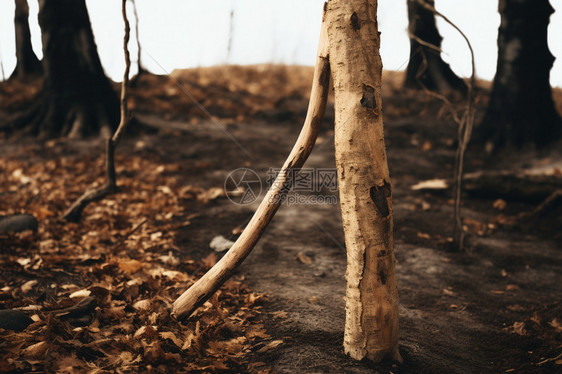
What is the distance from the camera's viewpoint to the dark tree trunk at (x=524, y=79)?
6.41 m

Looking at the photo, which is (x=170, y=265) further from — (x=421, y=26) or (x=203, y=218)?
(x=421, y=26)

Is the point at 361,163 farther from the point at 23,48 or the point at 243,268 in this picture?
the point at 23,48

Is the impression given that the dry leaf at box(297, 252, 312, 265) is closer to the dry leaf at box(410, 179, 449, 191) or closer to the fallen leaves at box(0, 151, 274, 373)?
the fallen leaves at box(0, 151, 274, 373)

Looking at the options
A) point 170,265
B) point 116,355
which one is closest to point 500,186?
point 170,265

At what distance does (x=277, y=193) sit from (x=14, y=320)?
5.94 feet

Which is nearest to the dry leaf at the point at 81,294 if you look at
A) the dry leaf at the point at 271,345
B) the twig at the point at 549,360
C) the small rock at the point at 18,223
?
the dry leaf at the point at 271,345

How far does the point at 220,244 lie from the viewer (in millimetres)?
3982

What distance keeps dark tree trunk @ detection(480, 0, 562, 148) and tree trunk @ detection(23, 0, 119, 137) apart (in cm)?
733

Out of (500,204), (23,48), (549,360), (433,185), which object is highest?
(23,48)

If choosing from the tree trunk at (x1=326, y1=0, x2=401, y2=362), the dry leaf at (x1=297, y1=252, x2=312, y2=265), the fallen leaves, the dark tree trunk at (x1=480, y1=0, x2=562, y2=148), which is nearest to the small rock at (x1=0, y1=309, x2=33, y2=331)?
the fallen leaves

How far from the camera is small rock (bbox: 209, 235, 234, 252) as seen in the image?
12.8 feet

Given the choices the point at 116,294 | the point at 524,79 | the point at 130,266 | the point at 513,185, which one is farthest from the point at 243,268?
the point at 524,79

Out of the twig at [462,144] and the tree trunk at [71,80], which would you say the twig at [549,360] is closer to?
the twig at [462,144]

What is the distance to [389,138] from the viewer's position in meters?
8.19
